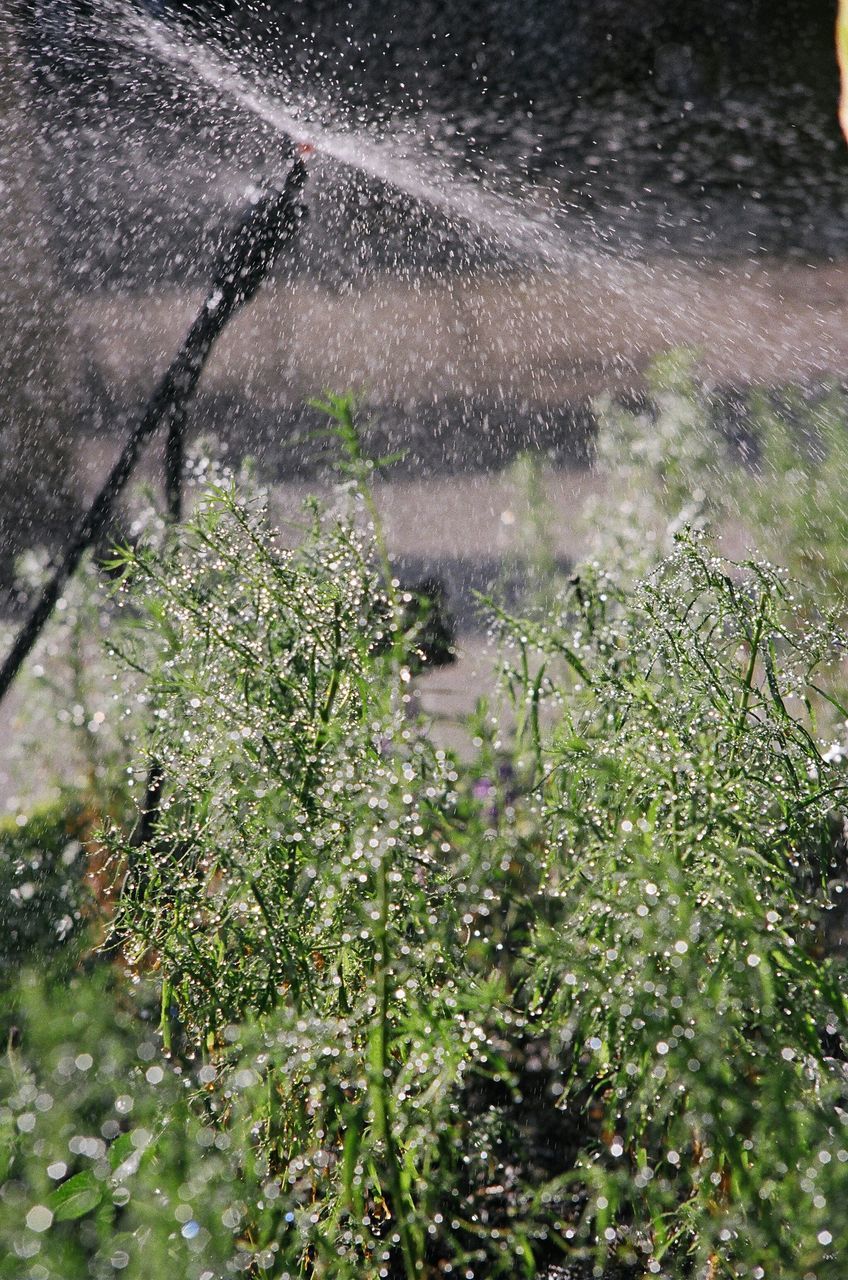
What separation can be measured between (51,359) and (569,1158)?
6.97ft

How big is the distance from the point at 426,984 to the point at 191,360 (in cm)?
193

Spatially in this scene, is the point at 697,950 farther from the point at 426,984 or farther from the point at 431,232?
the point at 431,232

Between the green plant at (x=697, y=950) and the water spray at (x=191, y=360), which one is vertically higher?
the green plant at (x=697, y=950)

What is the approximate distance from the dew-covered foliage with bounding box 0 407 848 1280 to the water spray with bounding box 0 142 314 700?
694mm

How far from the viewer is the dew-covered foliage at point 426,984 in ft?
1.95

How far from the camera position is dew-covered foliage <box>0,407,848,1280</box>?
1.95ft

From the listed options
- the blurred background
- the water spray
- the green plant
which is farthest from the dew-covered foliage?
the blurred background

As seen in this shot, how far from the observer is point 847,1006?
63cm

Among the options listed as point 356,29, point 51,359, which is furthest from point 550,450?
point 356,29

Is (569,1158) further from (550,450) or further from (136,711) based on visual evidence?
(550,450)

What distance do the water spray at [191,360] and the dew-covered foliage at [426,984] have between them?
69 cm

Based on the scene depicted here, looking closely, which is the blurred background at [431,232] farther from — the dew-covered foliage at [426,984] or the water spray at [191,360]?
the dew-covered foliage at [426,984]

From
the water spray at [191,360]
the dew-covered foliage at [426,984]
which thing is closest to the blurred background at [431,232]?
the water spray at [191,360]

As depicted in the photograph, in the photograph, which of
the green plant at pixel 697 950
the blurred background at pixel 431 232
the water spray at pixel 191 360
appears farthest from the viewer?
the blurred background at pixel 431 232
